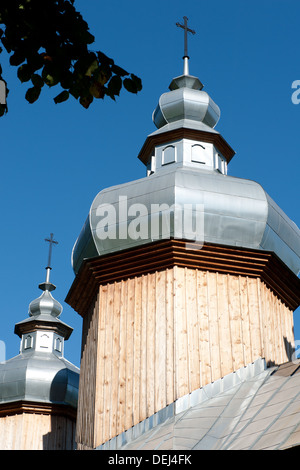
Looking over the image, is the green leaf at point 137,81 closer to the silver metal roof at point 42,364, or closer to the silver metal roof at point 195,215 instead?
the silver metal roof at point 195,215

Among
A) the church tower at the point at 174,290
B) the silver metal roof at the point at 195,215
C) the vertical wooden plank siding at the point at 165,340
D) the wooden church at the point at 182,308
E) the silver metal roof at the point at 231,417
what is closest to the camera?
the silver metal roof at the point at 231,417

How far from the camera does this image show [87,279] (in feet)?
40.5

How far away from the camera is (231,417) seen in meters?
9.89

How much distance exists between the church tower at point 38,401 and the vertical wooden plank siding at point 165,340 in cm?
474

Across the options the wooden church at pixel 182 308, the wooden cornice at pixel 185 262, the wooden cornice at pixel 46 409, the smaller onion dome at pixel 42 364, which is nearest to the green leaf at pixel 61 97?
the wooden church at pixel 182 308

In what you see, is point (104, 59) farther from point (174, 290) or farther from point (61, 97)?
point (174, 290)

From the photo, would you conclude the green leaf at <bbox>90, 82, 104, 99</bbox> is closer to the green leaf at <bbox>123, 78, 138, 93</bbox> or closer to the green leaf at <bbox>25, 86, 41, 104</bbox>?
the green leaf at <bbox>123, 78, 138, 93</bbox>

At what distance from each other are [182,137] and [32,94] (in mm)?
9013

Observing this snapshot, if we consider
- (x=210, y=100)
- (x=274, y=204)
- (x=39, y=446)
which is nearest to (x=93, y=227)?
(x=274, y=204)

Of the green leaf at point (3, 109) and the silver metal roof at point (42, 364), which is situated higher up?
the silver metal roof at point (42, 364)

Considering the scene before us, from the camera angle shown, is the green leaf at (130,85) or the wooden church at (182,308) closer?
the green leaf at (130,85)

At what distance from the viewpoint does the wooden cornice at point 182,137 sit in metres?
14.0

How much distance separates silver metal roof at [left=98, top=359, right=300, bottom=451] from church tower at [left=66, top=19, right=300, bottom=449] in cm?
15

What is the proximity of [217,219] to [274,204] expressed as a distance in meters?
1.08
